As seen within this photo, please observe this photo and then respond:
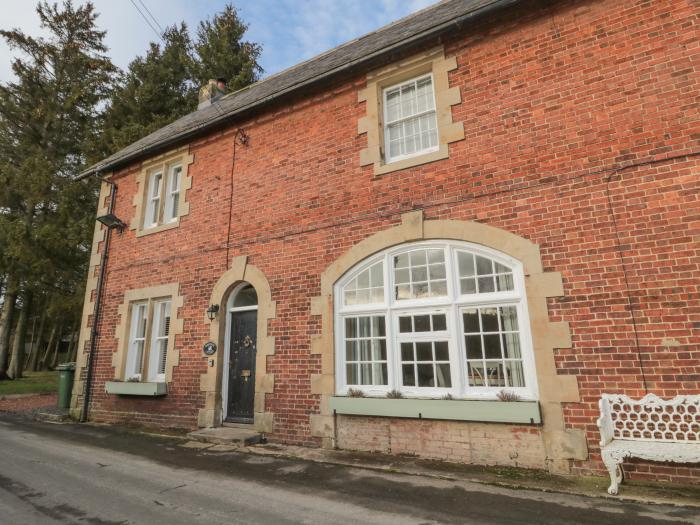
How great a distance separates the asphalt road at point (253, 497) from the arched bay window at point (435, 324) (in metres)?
1.32

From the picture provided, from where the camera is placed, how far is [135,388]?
8234 mm

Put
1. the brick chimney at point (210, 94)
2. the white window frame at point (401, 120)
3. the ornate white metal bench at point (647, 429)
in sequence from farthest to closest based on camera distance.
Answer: the brick chimney at point (210, 94) < the white window frame at point (401, 120) < the ornate white metal bench at point (647, 429)

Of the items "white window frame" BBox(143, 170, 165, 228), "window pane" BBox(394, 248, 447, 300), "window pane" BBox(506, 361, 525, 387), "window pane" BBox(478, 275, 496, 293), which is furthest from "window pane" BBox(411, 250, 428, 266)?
"white window frame" BBox(143, 170, 165, 228)

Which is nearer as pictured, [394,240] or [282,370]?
[394,240]

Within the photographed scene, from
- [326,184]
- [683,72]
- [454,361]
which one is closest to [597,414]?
[454,361]

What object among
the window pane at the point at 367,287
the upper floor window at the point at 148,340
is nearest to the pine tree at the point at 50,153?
the upper floor window at the point at 148,340

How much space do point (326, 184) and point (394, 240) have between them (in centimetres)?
182

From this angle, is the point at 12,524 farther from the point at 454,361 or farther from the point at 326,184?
the point at 326,184

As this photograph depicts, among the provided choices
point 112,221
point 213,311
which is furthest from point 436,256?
point 112,221

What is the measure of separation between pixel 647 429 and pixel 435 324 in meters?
2.62

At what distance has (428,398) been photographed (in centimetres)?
536

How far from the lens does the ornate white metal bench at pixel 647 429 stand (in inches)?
152

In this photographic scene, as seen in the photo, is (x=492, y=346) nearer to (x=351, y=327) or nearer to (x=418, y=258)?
(x=418, y=258)

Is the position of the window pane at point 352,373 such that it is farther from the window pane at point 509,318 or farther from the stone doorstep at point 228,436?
the window pane at point 509,318
